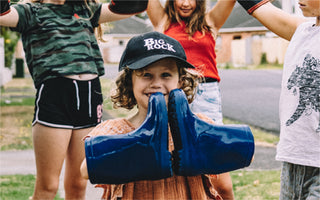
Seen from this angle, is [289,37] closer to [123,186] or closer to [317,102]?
[317,102]

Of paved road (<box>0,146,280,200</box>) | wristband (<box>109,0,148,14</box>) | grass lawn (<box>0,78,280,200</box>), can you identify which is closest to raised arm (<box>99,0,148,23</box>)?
wristband (<box>109,0,148,14</box>)

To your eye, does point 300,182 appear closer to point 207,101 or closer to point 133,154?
point 207,101

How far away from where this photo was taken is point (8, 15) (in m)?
2.40

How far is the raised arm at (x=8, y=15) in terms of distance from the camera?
2330 mm

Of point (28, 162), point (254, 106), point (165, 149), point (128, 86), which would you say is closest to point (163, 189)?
point (165, 149)

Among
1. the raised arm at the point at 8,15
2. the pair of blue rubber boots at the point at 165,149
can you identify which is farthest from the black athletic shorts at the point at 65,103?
the pair of blue rubber boots at the point at 165,149

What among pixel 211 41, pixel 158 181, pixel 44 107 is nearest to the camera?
pixel 158 181

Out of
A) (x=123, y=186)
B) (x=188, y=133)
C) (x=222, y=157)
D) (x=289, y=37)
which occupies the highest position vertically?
(x=289, y=37)

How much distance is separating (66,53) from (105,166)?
1.12 metres

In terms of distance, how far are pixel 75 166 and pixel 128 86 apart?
2.83ft

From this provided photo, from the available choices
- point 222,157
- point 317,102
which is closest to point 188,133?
point 222,157

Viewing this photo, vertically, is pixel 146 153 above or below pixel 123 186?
above

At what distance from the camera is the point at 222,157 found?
171cm

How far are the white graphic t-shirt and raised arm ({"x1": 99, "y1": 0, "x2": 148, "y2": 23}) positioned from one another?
922mm
